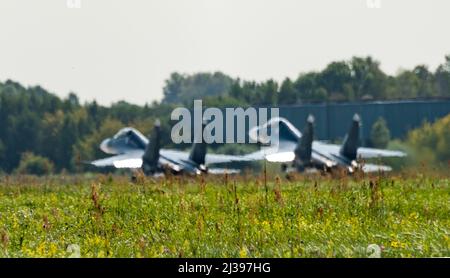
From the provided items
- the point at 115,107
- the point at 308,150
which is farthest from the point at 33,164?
the point at 308,150

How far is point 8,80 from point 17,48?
49209 millimetres

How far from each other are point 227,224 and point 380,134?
75843 mm

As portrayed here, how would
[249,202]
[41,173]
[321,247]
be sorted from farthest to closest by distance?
[41,173], [249,202], [321,247]

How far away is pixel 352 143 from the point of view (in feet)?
263

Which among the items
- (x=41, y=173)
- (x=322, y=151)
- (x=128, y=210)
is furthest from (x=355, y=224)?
(x=41, y=173)

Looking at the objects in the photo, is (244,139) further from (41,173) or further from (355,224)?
(355,224)

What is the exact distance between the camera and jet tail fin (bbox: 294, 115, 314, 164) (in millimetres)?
78125


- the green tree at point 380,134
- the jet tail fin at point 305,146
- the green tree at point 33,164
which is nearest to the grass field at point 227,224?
the jet tail fin at point 305,146

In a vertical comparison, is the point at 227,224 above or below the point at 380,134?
above

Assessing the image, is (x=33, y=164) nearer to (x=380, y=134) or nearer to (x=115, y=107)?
(x=115, y=107)

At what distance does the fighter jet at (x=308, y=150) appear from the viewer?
78.3 m

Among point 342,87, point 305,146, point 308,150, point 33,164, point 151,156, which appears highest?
point 342,87
